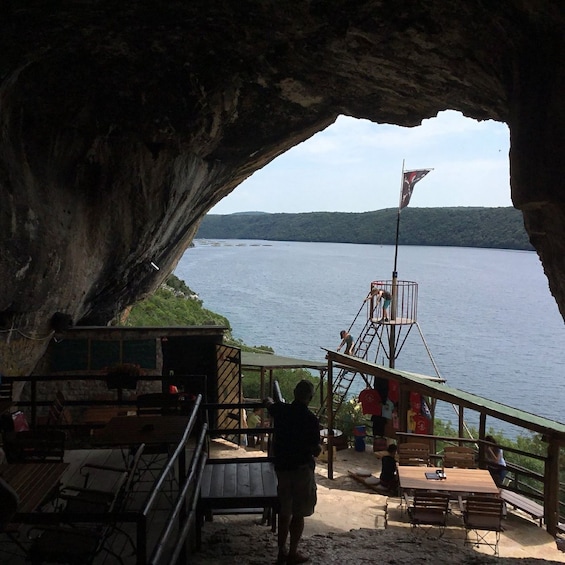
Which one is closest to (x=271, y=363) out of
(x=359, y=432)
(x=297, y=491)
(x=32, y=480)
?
(x=359, y=432)

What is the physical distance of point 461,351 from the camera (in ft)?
182

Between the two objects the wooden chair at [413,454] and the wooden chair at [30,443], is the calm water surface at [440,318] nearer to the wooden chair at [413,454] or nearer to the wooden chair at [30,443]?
the wooden chair at [413,454]

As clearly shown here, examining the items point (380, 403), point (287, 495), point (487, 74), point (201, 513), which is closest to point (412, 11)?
point (487, 74)

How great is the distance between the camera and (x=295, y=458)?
16.2ft

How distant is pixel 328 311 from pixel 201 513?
219 feet

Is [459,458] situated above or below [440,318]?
above

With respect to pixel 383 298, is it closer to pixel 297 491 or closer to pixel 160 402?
pixel 160 402

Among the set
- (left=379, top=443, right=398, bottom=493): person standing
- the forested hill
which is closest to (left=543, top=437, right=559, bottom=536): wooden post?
(left=379, top=443, right=398, bottom=493): person standing

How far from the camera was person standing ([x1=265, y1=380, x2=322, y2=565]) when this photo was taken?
4922 millimetres

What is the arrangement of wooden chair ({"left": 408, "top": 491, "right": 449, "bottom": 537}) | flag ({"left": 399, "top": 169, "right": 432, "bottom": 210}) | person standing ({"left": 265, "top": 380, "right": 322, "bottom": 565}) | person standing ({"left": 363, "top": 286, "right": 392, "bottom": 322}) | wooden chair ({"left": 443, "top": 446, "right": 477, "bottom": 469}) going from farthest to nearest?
flag ({"left": 399, "top": 169, "right": 432, "bottom": 210}) < person standing ({"left": 363, "top": 286, "right": 392, "bottom": 322}) < wooden chair ({"left": 443, "top": 446, "right": 477, "bottom": 469}) < wooden chair ({"left": 408, "top": 491, "right": 449, "bottom": 537}) < person standing ({"left": 265, "top": 380, "right": 322, "bottom": 565})

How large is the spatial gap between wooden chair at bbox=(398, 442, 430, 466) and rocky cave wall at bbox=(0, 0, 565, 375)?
520cm

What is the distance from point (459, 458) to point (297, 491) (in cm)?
651

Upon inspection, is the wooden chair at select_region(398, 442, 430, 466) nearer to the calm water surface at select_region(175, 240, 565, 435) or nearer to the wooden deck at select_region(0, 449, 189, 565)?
the wooden deck at select_region(0, 449, 189, 565)

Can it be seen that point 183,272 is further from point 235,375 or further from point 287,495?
point 287,495
